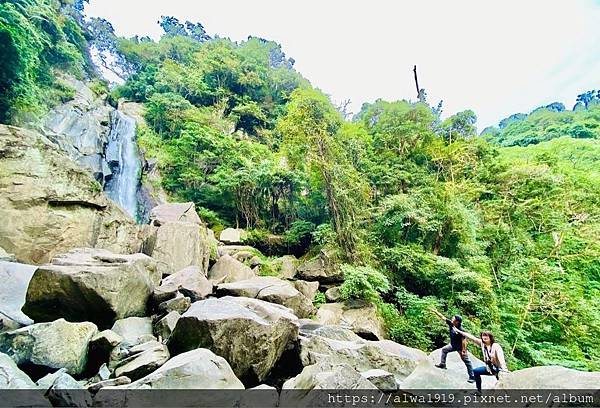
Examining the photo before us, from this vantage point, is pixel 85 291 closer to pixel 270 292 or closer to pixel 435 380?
pixel 270 292

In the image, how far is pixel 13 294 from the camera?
6496mm

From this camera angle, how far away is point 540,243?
49.6ft

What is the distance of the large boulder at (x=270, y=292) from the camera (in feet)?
29.8

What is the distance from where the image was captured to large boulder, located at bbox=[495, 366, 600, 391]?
4098mm

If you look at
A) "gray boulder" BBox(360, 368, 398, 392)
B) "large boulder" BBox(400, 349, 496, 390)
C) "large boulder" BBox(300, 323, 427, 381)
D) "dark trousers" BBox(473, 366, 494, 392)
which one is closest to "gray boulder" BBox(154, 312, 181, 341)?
"large boulder" BBox(300, 323, 427, 381)

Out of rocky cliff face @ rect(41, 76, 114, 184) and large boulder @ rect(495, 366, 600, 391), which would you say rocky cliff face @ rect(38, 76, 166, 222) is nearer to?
rocky cliff face @ rect(41, 76, 114, 184)

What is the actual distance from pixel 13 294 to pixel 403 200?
41.6ft

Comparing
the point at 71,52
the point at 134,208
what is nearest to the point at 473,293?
the point at 134,208

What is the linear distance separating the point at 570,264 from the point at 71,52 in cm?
2825

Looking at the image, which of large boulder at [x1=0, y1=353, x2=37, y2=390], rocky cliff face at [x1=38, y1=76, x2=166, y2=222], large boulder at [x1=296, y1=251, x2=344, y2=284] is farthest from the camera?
rocky cliff face at [x1=38, y1=76, x2=166, y2=222]

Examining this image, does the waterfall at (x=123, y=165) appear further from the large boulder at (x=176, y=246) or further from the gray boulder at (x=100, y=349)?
the gray boulder at (x=100, y=349)

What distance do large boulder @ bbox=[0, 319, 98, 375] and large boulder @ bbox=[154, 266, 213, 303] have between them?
7.29 feet

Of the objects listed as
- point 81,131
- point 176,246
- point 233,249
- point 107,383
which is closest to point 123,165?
point 81,131

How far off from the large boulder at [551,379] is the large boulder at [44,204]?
420 inches
